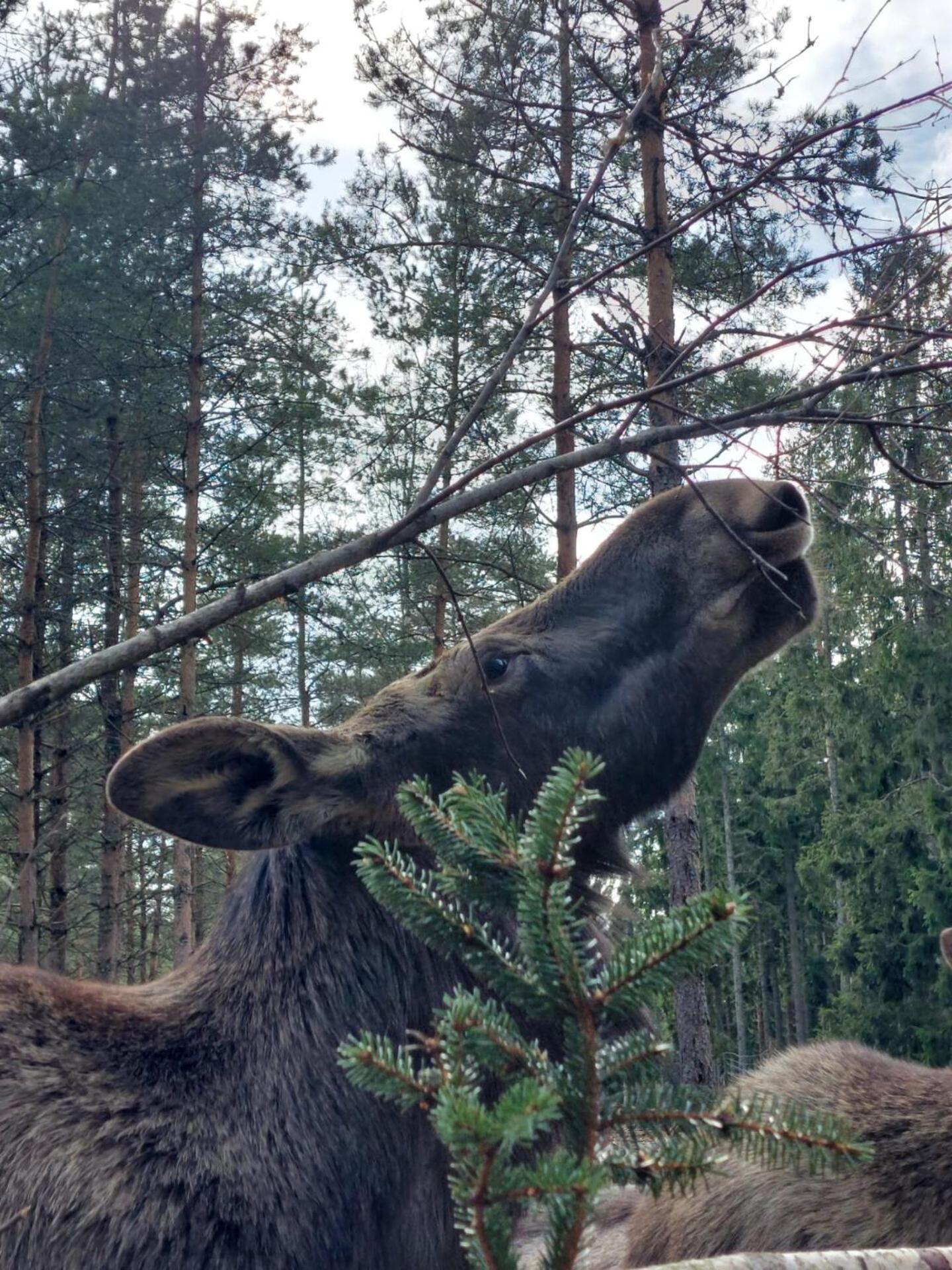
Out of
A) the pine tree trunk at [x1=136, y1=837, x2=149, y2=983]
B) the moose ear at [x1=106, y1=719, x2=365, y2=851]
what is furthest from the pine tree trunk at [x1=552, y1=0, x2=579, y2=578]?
the pine tree trunk at [x1=136, y1=837, x2=149, y2=983]

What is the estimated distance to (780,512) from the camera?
339cm

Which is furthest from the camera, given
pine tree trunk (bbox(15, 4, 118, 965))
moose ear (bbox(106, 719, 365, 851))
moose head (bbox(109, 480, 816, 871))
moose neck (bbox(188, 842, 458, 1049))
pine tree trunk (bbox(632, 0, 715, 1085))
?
pine tree trunk (bbox(15, 4, 118, 965))

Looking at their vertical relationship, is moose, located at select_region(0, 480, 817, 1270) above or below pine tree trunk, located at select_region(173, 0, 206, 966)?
below

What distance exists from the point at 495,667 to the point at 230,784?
3.10 ft

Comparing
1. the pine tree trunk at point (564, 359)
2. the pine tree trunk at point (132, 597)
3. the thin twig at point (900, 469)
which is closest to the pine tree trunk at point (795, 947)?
the pine tree trunk at point (132, 597)

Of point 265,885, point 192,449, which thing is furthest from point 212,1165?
point 192,449

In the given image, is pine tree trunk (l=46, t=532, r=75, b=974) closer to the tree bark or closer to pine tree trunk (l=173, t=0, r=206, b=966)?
pine tree trunk (l=173, t=0, r=206, b=966)

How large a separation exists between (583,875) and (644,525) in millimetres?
1145

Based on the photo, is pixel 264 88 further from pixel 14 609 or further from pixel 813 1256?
pixel 813 1256

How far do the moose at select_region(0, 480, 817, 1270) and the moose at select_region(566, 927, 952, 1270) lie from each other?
0.88 metres

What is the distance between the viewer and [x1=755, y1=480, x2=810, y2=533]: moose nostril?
11.0 ft

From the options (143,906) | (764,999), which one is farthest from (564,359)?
(764,999)

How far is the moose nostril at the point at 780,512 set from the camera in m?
3.37

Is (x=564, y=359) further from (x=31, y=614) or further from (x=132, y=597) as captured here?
(x=132, y=597)
